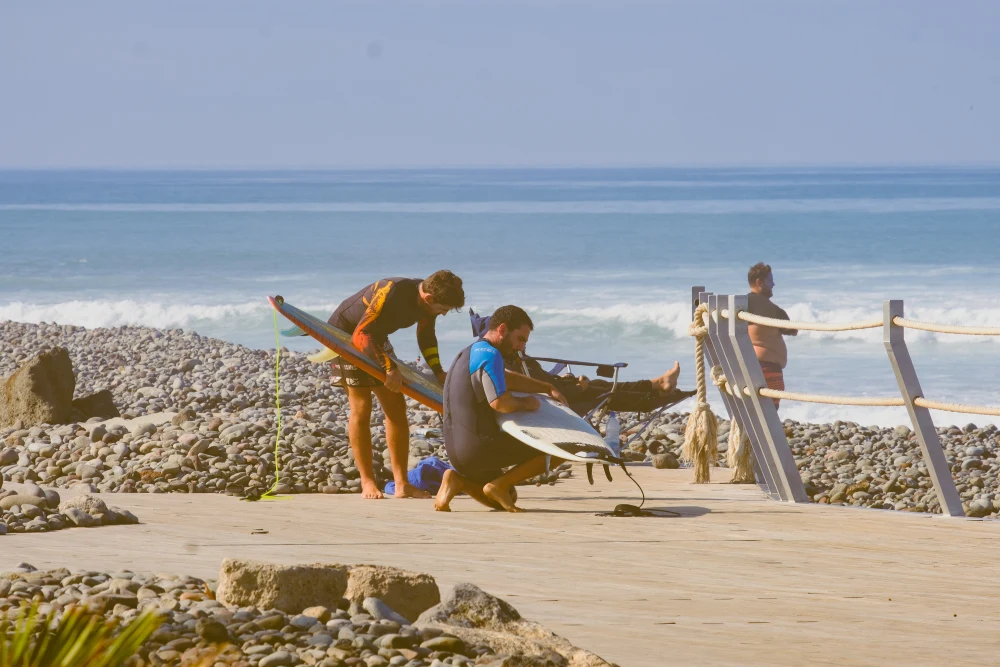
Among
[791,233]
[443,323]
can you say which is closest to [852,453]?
[443,323]

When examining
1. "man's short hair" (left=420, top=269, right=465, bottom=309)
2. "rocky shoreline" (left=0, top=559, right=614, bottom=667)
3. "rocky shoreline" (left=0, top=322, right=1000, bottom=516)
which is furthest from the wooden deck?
"rocky shoreline" (left=0, top=322, right=1000, bottom=516)

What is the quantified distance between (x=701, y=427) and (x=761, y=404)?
3.08ft

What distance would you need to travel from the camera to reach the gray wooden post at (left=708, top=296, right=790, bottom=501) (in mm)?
8172

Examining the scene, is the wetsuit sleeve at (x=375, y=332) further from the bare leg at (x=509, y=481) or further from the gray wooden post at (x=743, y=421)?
the gray wooden post at (x=743, y=421)

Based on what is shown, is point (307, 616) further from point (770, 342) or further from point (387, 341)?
point (770, 342)

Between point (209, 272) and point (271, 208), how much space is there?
35599 mm

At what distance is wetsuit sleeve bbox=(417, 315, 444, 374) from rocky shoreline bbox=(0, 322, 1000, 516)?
117 centimetres

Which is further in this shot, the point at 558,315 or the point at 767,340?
the point at 558,315

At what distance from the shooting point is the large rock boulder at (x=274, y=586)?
438cm

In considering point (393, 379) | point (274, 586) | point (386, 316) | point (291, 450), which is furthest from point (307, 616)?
point (291, 450)

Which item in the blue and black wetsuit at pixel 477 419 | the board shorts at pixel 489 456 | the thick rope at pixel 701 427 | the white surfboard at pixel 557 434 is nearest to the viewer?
the white surfboard at pixel 557 434

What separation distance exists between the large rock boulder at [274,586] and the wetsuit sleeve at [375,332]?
12.4 feet

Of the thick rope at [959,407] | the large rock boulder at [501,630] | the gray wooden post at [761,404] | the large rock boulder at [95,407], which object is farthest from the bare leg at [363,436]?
the large rock boulder at [95,407]

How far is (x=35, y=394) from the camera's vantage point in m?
13.1
